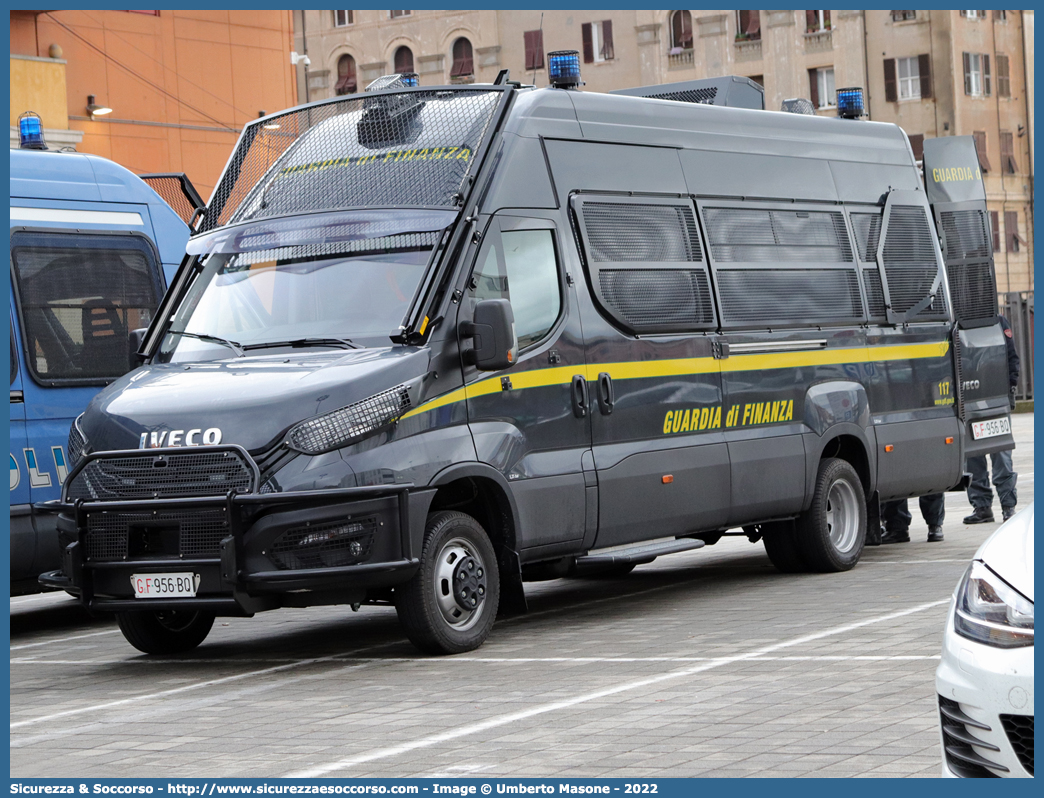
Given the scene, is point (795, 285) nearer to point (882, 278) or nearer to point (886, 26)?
point (882, 278)

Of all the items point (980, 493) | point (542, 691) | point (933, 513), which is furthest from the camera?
point (980, 493)

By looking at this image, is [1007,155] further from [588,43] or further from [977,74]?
[588,43]

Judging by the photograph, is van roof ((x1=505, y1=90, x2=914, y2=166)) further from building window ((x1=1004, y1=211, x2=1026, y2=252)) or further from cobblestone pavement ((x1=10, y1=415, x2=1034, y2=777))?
building window ((x1=1004, y1=211, x2=1026, y2=252))

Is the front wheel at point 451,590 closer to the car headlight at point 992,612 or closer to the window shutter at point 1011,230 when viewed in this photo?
the car headlight at point 992,612

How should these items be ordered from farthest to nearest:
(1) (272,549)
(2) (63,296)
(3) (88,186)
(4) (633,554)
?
(3) (88,186), (2) (63,296), (4) (633,554), (1) (272,549)

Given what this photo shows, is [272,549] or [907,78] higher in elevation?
[907,78]

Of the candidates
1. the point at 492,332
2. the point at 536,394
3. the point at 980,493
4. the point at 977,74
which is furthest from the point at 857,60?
the point at 492,332

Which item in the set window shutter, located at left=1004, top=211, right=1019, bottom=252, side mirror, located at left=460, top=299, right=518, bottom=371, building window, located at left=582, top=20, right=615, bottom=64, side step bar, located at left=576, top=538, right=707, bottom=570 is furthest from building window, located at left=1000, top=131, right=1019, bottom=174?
side mirror, located at left=460, top=299, right=518, bottom=371

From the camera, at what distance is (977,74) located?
57969 millimetres

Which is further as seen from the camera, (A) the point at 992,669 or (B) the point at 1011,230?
(B) the point at 1011,230

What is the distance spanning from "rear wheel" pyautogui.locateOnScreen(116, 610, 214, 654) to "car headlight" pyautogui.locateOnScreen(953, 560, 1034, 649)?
5696mm

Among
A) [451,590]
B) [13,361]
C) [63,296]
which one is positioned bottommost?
[451,590]

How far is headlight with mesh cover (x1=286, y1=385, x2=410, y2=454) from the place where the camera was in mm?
8672

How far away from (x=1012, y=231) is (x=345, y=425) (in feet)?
174
